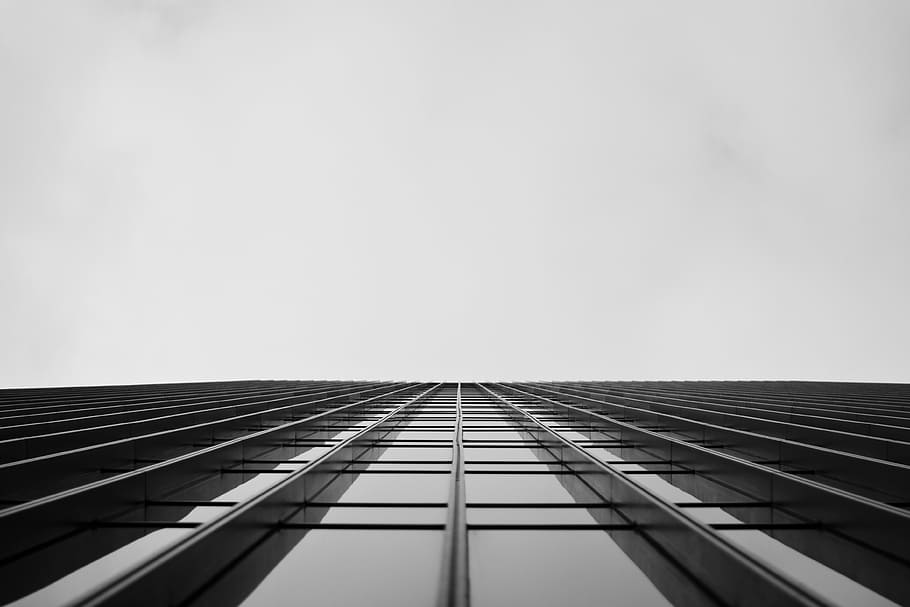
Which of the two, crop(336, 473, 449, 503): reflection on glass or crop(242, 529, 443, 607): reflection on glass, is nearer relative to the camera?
crop(242, 529, 443, 607): reflection on glass

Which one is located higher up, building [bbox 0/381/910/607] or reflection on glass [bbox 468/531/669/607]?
building [bbox 0/381/910/607]

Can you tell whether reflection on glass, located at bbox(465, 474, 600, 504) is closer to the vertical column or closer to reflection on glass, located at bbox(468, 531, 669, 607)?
reflection on glass, located at bbox(468, 531, 669, 607)

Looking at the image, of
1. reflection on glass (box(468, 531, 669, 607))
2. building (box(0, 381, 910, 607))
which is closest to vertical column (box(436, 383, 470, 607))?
building (box(0, 381, 910, 607))

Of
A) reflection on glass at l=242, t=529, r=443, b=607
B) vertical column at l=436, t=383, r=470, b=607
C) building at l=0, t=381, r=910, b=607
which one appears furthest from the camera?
reflection on glass at l=242, t=529, r=443, b=607

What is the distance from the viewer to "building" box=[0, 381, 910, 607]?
528 cm

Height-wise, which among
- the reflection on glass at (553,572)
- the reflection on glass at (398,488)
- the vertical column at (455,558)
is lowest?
the reflection on glass at (553,572)

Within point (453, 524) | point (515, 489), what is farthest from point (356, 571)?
point (515, 489)

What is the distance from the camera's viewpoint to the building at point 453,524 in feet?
17.3

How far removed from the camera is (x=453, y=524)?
5930 millimetres

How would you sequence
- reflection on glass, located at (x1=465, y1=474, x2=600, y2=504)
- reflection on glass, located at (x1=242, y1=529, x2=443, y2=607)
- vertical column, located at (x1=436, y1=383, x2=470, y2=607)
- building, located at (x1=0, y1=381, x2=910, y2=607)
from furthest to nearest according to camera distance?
reflection on glass, located at (x1=465, y1=474, x2=600, y2=504) → reflection on glass, located at (x1=242, y1=529, x2=443, y2=607) → building, located at (x1=0, y1=381, x2=910, y2=607) → vertical column, located at (x1=436, y1=383, x2=470, y2=607)

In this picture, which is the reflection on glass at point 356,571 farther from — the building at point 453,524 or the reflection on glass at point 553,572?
the reflection on glass at point 553,572

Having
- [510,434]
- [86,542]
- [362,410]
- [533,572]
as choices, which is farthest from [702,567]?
[362,410]

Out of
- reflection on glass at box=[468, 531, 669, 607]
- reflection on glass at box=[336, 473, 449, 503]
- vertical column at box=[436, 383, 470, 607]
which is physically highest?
vertical column at box=[436, 383, 470, 607]

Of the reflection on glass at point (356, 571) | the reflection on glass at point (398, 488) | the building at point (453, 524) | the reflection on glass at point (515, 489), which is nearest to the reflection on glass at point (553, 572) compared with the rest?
the building at point (453, 524)
